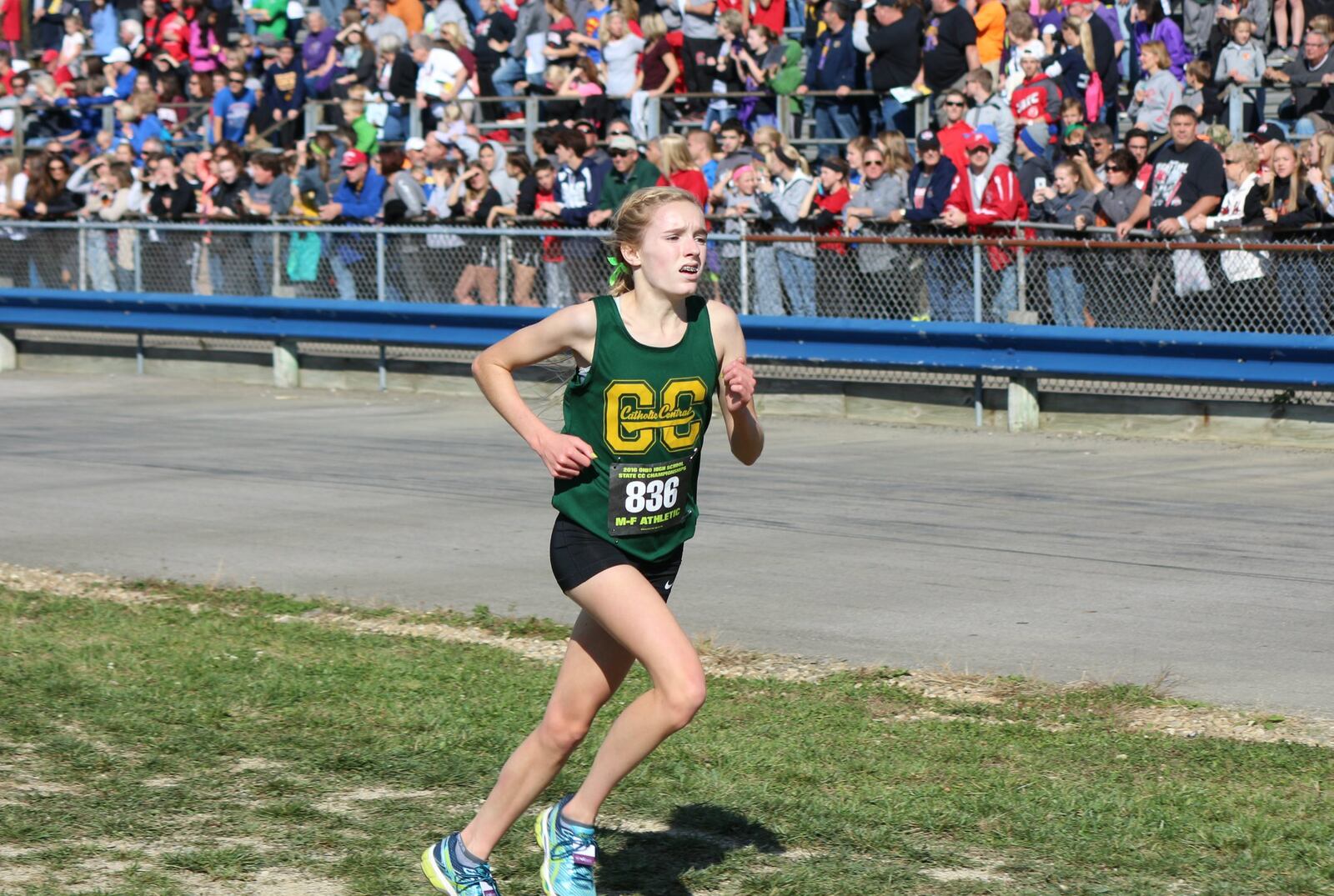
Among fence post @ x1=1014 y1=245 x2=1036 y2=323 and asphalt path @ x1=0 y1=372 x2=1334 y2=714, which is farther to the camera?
fence post @ x1=1014 y1=245 x2=1036 y2=323

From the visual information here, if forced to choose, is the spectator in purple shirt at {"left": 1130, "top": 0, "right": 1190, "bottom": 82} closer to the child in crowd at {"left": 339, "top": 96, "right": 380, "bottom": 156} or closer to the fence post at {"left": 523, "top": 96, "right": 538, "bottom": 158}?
the fence post at {"left": 523, "top": 96, "right": 538, "bottom": 158}

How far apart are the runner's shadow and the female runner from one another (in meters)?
0.40

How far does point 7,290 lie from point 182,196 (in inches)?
84.5

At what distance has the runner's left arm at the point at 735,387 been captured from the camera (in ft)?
15.5

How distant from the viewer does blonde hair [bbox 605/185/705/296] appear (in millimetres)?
4832

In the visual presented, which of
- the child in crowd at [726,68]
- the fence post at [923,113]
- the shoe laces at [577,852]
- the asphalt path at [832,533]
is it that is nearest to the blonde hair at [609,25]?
the child in crowd at [726,68]

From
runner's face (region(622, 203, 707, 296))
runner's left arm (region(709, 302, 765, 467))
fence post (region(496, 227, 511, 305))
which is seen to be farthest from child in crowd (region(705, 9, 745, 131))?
runner's face (region(622, 203, 707, 296))

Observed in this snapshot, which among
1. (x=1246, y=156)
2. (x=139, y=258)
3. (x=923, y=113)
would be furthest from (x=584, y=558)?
(x=139, y=258)

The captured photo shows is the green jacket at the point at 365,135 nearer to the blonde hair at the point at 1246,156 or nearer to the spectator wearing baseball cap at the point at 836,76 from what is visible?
the spectator wearing baseball cap at the point at 836,76

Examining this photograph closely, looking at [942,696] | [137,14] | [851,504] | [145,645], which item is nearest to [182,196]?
[137,14]

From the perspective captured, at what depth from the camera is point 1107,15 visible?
59.3ft

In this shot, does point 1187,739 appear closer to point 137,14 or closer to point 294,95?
point 294,95

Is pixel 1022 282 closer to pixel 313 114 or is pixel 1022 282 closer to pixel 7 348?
pixel 313 114

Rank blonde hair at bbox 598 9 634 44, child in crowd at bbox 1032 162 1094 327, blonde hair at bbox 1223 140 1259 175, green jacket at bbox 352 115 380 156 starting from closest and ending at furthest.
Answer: blonde hair at bbox 1223 140 1259 175, child in crowd at bbox 1032 162 1094 327, blonde hair at bbox 598 9 634 44, green jacket at bbox 352 115 380 156
